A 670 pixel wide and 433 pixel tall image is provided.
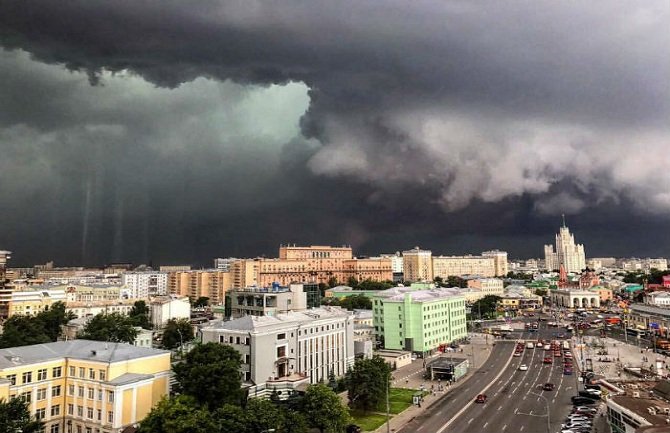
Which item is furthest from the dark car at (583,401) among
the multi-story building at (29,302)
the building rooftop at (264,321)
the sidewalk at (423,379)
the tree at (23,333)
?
the multi-story building at (29,302)

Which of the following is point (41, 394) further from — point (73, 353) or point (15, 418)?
point (15, 418)

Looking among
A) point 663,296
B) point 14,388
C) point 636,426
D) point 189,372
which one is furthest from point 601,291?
point 14,388

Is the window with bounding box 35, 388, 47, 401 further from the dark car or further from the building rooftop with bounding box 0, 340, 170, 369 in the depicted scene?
the dark car

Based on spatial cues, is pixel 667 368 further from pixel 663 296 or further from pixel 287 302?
pixel 663 296

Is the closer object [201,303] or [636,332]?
[636,332]

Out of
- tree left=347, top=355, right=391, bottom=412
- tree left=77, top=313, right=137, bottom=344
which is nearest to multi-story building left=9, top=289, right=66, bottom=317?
tree left=77, top=313, right=137, bottom=344

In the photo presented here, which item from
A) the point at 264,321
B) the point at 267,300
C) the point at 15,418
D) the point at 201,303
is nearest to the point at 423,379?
the point at 267,300

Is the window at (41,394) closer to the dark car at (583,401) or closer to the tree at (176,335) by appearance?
the tree at (176,335)
